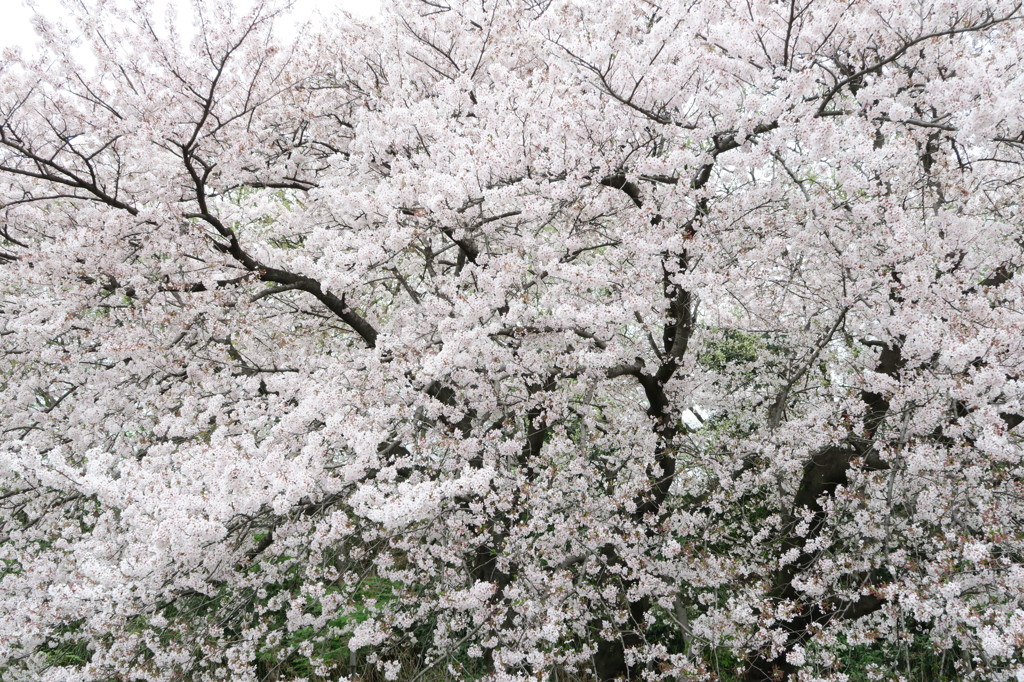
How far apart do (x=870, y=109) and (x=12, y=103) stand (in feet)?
24.7

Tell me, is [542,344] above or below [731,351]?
below

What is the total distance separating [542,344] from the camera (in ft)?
19.6

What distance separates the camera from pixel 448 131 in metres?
6.54

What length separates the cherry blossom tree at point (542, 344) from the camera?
460 centimetres

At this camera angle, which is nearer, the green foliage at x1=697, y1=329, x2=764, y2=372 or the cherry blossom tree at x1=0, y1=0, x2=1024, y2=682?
the cherry blossom tree at x1=0, y1=0, x2=1024, y2=682

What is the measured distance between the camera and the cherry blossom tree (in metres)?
4.60

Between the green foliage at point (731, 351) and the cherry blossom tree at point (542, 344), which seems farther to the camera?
the green foliage at point (731, 351)

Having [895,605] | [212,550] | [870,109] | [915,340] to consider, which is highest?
[870,109]

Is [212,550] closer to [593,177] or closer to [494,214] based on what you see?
[494,214]

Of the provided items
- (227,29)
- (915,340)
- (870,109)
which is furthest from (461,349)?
(870,109)

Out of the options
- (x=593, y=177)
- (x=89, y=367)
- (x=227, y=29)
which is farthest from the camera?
(x=89, y=367)

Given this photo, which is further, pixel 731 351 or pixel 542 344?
pixel 731 351

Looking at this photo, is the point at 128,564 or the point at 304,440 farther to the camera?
the point at 304,440

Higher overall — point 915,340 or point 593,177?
point 593,177
